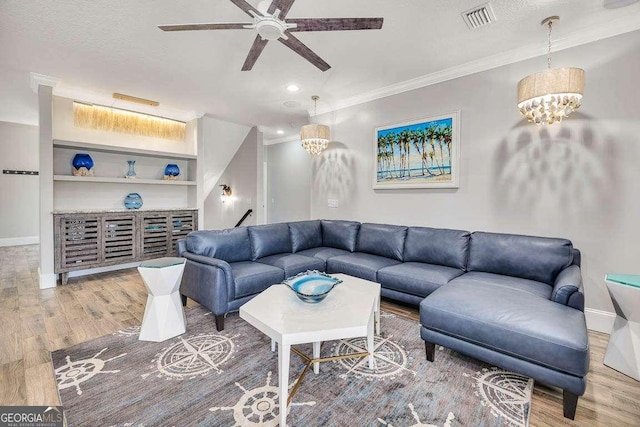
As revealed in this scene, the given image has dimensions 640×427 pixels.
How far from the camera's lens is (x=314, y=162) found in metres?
4.94

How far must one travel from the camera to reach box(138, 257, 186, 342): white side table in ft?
7.47

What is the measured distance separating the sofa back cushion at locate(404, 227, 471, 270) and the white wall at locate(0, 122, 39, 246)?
7864 mm

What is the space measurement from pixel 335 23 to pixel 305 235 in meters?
2.57

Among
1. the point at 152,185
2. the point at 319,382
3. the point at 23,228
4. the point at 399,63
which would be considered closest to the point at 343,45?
the point at 399,63

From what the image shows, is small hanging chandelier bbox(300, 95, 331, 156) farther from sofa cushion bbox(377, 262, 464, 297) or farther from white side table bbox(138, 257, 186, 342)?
white side table bbox(138, 257, 186, 342)

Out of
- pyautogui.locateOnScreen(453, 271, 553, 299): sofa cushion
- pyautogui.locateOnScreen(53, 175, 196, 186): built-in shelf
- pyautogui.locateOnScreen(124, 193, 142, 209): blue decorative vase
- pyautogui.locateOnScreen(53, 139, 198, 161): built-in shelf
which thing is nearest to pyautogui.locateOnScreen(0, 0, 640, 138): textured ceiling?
pyautogui.locateOnScreen(53, 139, 198, 161): built-in shelf

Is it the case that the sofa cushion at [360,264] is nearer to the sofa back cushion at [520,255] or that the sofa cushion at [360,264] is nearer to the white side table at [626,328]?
the sofa back cushion at [520,255]

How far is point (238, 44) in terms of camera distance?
9.04ft

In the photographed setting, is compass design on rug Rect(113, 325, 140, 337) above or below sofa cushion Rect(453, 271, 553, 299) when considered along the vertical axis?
below

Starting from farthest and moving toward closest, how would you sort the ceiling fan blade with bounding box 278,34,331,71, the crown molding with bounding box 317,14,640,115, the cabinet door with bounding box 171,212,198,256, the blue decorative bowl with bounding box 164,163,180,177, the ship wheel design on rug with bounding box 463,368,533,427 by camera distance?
the blue decorative bowl with bounding box 164,163,180,177 → the cabinet door with bounding box 171,212,198,256 → the crown molding with bounding box 317,14,640,115 → the ceiling fan blade with bounding box 278,34,331,71 → the ship wheel design on rug with bounding box 463,368,533,427

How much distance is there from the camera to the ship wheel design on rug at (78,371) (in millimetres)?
1782

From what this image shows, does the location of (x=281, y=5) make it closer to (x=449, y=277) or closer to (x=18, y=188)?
(x=449, y=277)

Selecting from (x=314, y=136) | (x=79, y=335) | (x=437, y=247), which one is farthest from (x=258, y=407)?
(x=314, y=136)

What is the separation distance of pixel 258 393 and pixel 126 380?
877mm
